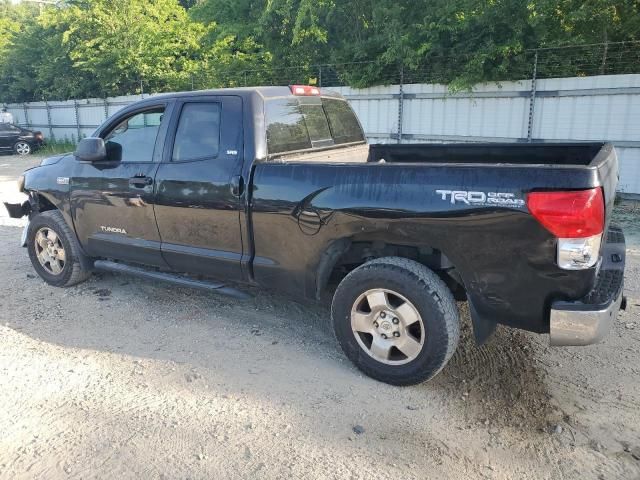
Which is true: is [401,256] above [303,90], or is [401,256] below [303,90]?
below

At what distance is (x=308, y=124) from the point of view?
4.50 m

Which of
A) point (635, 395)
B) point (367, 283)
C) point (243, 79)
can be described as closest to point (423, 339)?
point (367, 283)

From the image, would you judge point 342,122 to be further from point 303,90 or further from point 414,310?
point 414,310

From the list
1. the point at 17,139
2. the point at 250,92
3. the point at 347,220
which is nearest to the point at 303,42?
the point at 250,92

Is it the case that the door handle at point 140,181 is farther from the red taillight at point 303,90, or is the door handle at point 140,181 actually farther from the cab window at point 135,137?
the red taillight at point 303,90

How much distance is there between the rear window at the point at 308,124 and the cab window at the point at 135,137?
3.56ft

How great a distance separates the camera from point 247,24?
56.4ft

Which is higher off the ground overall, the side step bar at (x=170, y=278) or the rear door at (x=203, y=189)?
the rear door at (x=203, y=189)

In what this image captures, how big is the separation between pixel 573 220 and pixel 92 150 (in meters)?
3.88

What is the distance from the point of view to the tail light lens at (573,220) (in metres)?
2.73

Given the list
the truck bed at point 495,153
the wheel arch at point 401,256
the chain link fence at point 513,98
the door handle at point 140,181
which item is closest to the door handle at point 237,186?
the wheel arch at point 401,256

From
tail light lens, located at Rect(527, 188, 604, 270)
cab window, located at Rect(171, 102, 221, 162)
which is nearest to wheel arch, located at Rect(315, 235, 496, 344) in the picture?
tail light lens, located at Rect(527, 188, 604, 270)

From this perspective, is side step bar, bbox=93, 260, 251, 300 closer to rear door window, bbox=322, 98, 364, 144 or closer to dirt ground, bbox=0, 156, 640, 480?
dirt ground, bbox=0, 156, 640, 480

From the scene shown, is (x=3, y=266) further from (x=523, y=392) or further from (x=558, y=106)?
(x=558, y=106)
